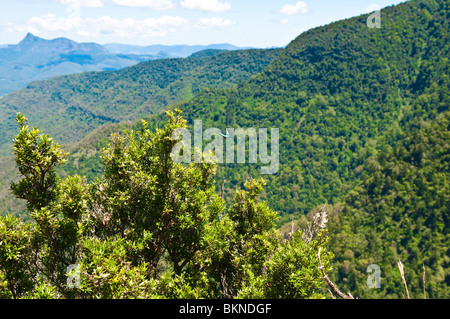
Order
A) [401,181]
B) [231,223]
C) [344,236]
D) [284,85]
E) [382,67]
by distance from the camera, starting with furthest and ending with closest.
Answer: [284,85] → [382,67] → [401,181] → [344,236] → [231,223]

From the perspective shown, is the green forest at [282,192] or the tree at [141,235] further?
the green forest at [282,192]

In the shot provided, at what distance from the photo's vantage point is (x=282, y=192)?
116m

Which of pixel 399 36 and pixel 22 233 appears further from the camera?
pixel 399 36

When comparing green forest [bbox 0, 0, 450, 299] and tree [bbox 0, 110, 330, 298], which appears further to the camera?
green forest [bbox 0, 0, 450, 299]

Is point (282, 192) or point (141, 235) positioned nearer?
point (141, 235)

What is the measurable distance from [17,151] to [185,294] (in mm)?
6256

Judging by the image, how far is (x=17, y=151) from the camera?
8672 mm

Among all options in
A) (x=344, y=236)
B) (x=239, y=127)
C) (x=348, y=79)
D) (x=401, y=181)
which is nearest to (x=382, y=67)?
(x=348, y=79)

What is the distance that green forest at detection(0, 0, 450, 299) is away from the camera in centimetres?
891

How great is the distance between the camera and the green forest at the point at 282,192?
29.2 feet

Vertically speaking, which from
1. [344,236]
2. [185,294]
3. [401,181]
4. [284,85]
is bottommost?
[344,236]

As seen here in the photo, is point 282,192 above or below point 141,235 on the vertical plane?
below

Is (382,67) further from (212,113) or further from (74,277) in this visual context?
(74,277)

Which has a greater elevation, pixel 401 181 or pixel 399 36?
pixel 399 36
